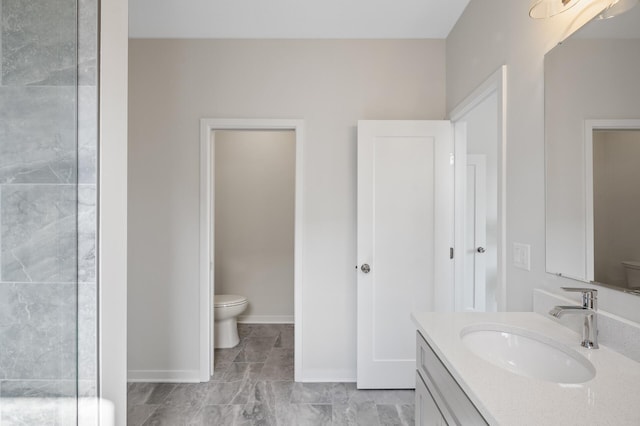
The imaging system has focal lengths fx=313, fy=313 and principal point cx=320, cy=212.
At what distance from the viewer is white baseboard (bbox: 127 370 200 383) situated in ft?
7.90

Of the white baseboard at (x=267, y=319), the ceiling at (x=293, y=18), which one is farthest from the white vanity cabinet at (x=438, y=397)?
the white baseboard at (x=267, y=319)

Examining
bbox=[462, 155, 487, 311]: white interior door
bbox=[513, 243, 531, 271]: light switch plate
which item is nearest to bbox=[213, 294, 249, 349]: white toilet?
bbox=[462, 155, 487, 311]: white interior door

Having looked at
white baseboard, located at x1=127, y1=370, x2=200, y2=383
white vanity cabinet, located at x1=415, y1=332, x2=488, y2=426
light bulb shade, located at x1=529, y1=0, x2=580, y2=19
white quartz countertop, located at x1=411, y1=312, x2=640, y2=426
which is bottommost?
white baseboard, located at x1=127, y1=370, x2=200, y2=383

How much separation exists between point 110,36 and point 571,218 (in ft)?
Answer: 6.53

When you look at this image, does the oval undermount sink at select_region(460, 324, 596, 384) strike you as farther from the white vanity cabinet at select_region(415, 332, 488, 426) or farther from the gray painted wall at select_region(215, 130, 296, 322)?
the gray painted wall at select_region(215, 130, 296, 322)

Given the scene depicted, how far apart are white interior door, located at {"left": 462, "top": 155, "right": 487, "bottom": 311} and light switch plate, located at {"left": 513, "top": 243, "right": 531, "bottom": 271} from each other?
1704 millimetres

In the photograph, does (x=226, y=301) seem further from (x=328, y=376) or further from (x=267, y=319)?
(x=328, y=376)

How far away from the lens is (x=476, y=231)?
Answer: 125 inches

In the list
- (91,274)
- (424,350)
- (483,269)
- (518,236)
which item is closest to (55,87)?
(91,274)

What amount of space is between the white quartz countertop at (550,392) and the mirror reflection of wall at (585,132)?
0.90ft

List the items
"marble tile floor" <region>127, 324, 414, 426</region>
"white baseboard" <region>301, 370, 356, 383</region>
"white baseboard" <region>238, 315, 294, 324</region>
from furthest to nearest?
"white baseboard" <region>238, 315, 294, 324</region> < "white baseboard" <region>301, 370, 356, 383</region> < "marble tile floor" <region>127, 324, 414, 426</region>

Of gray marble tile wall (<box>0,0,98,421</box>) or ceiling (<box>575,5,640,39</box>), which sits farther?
gray marble tile wall (<box>0,0,98,421</box>)

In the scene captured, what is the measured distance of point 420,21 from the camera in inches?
88.0

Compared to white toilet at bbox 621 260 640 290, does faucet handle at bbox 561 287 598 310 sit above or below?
below
